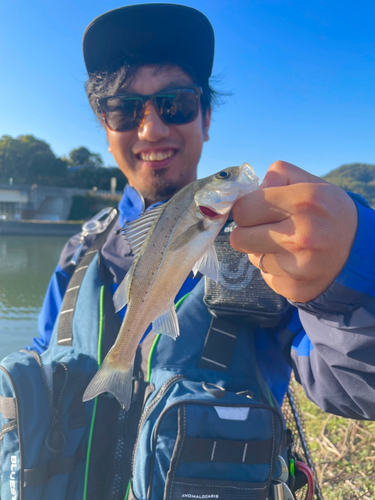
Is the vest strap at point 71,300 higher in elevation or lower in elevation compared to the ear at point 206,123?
lower

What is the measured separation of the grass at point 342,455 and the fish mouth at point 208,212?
2.68m

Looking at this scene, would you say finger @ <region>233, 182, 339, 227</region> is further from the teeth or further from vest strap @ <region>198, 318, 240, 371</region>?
the teeth

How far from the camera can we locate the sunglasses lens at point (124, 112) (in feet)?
8.52

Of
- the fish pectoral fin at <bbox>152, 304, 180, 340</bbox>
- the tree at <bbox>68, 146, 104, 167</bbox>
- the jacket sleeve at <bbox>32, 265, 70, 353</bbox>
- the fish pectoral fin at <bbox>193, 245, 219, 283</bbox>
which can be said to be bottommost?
the jacket sleeve at <bbox>32, 265, 70, 353</bbox>

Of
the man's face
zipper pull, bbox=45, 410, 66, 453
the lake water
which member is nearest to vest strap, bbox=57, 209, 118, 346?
zipper pull, bbox=45, 410, 66, 453

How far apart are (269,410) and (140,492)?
0.81 m

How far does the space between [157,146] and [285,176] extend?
1.50 m

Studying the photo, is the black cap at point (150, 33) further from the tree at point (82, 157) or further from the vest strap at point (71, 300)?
the tree at point (82, 157)

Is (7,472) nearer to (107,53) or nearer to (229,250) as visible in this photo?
(229,250)

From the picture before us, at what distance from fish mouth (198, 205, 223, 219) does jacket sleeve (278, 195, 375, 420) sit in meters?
0.55

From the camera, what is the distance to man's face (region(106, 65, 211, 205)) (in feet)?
8.43

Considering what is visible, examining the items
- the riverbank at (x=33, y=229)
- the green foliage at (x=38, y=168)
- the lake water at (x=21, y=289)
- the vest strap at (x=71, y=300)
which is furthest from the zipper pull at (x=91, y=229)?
the green foliage at (x=38, y=168)

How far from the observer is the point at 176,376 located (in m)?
1.91

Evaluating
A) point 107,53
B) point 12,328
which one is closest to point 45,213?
point 12,328
